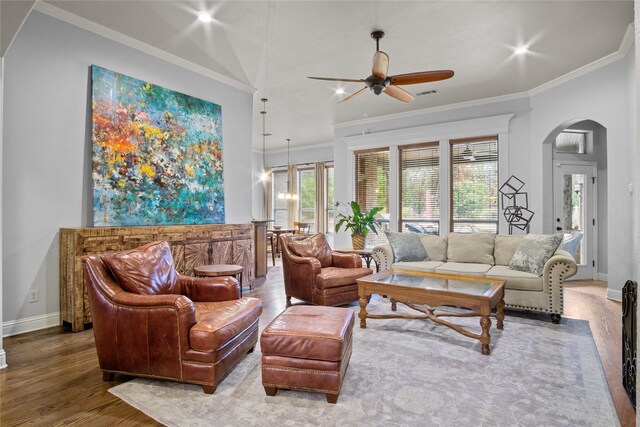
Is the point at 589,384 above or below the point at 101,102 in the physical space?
below

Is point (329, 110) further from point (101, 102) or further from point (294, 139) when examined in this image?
point (101, 102)

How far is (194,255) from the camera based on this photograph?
14.5 feet

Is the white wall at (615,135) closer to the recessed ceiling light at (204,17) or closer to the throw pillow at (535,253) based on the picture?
the throw pillow at (535,253)

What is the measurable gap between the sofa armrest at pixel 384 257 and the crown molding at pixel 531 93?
3292 millimetres

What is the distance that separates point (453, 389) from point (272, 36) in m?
3.82

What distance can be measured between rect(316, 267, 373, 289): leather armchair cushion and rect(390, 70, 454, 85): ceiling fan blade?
225 cm

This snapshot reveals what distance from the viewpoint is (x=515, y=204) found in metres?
6.01

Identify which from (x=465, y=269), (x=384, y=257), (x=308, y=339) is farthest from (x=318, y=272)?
(x=308, y=339)

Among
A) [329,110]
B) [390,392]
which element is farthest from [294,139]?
[390,392]

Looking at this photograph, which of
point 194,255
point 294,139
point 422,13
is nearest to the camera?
point 422,13

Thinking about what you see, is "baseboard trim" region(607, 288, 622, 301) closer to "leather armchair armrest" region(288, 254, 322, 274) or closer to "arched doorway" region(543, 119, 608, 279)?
"arched doorway" region(543, 119, 608, 279)

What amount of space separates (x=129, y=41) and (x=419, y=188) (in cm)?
→ 535

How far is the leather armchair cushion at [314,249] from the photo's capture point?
4.60 m

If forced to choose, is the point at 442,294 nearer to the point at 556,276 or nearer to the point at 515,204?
the point at 556,276
